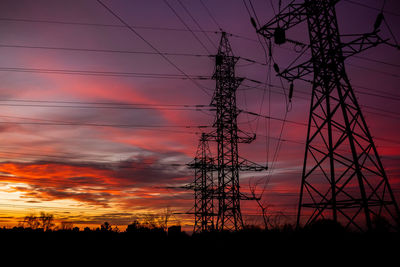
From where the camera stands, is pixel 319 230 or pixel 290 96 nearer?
pixel 319 230

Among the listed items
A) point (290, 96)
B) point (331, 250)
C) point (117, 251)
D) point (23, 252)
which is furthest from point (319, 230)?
point (23, 252)

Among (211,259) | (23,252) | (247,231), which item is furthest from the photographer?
(247,231)

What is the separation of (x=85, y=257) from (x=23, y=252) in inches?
131

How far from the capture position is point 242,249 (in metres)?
12.6

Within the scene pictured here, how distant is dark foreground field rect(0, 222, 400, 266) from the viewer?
9891mm

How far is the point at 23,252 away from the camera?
13.0 m

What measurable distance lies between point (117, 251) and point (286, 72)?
12530mm

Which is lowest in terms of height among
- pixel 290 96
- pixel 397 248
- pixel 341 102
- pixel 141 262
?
pixel 141 262

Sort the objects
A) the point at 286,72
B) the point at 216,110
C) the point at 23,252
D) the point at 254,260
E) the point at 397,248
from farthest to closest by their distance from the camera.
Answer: the point at 216,110
the point at 286,72
the point at 23,252
the point at 254,260
the point at 397,248

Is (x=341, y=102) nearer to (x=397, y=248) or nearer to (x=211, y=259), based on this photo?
(x=397, y=248)

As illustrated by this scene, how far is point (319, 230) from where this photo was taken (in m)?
13.0

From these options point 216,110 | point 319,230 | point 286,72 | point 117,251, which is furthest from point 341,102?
point 216,110

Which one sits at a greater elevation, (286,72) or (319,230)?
(286,72)

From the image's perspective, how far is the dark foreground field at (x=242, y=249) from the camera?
989cm
